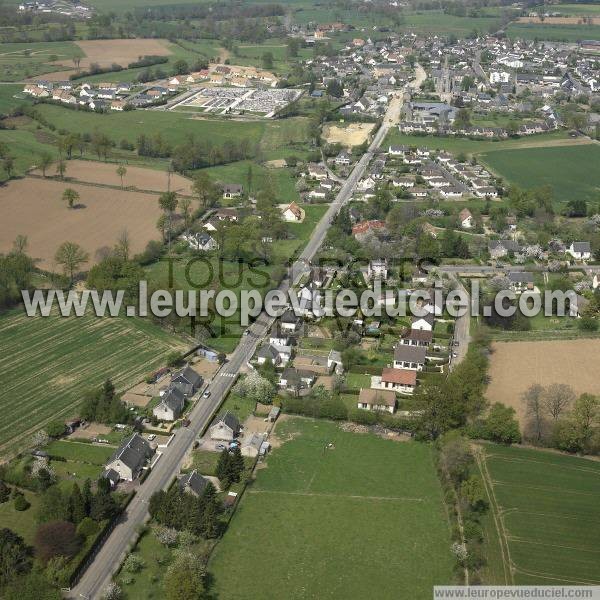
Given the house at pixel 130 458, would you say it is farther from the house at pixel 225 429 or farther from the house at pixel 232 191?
the house at pixel 232 191

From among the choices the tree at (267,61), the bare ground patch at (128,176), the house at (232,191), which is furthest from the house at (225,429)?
the tree at (267,61)

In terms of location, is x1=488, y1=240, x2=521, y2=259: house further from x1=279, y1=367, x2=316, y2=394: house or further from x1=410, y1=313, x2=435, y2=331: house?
x1=279, y1=367, x2=316, y2=394: house

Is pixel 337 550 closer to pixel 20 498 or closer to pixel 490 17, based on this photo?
pixel 20 498

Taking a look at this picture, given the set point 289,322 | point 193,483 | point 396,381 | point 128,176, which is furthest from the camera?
point 128,176

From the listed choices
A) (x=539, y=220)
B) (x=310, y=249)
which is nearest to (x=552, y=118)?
(x=539, y=220)

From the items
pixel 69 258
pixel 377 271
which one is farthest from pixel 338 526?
pixel 69 258

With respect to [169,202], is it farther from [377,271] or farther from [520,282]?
[520,282]
